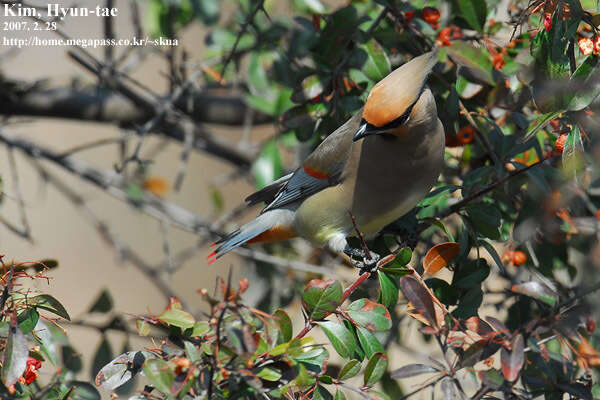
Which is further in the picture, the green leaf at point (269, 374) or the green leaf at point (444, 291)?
the green leaf at point (444, 291)

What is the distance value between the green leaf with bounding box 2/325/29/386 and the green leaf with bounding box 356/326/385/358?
0.85 metres

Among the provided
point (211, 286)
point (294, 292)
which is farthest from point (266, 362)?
point (211, 286)

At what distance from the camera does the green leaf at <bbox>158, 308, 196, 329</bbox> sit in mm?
1852

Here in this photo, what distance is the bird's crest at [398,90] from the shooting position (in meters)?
2.48

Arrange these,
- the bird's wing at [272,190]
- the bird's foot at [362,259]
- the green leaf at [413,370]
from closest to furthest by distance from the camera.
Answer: the green leaf at [413,370], the bird's foot at [362,259], the bird's wing at [272,190]

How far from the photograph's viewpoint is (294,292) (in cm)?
384

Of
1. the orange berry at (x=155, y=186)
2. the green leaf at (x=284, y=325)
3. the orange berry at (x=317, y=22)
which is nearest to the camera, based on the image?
the green leaf at (x=284, y=325)

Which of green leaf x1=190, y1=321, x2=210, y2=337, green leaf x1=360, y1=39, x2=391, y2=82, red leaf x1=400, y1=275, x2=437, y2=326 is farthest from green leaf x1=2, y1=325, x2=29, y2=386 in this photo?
green leaf x1=360, y1=39, x2=391, y2=82

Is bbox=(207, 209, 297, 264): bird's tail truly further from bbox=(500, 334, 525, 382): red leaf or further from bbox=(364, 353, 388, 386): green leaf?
bbox=(500, 334, 525, 382): red leaf

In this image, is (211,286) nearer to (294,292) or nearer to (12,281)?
(294,292)

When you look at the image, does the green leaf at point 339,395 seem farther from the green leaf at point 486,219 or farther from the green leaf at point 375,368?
the green leaf at point 486,219

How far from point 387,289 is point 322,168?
0.93 metres

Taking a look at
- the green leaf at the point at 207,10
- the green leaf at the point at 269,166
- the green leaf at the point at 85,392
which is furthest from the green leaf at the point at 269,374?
the green leaf at the point at 207,10

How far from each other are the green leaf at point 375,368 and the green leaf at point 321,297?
17cm
